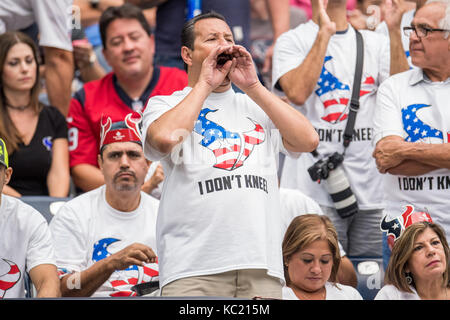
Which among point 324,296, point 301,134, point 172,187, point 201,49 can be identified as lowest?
point 324,296

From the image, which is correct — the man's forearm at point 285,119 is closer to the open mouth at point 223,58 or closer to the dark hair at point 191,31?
the open mouth at point 223,58

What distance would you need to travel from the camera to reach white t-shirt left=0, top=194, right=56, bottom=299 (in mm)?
3369

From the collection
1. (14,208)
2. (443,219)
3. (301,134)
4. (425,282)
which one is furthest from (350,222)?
(14,208)

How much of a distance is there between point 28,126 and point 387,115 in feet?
6.29

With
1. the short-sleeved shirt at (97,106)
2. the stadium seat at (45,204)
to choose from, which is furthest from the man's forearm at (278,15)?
the stadium seat at (45,204)

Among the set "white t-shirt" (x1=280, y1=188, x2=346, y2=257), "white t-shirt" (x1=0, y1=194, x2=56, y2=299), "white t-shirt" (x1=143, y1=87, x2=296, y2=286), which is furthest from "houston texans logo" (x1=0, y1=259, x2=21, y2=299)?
"white t-shirt" (x1=280, y1=188, x2=346, y2=257)

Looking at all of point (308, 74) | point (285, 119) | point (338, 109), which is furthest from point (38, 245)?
point (338, 109)

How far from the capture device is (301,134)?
3027mm

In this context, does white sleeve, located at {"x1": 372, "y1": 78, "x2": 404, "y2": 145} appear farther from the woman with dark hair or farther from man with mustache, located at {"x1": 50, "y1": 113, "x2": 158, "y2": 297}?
the woman with dark hair

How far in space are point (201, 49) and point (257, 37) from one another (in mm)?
2571

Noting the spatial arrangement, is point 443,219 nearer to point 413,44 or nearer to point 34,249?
point 413,44

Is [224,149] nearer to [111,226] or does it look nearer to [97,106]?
[111,226]

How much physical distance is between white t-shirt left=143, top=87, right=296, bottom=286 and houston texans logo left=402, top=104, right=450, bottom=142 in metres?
1.00

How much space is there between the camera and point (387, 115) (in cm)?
384
